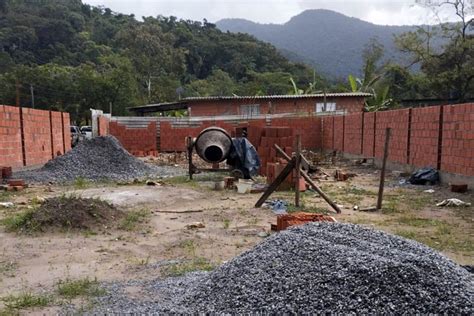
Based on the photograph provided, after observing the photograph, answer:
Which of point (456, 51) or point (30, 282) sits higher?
point (456, 51)

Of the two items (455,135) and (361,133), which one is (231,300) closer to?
(455,135)

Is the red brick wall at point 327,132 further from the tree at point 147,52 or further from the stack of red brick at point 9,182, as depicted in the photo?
the tree at point 147,52

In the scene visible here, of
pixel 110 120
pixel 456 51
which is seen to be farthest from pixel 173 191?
pixel 456 51

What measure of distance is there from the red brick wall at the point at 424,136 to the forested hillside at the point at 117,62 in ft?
83.1

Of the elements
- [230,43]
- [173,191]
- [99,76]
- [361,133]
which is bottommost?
[173,191]

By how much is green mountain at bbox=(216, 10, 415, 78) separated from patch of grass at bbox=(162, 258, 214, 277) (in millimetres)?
87208

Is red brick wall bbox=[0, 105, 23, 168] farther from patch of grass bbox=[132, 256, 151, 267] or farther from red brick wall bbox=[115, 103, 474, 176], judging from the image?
patch of grass bbox=[132, 256, 151, 267]

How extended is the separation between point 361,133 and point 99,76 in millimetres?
23321

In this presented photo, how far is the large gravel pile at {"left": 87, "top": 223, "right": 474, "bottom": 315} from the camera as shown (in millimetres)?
3096

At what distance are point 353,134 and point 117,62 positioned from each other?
26118 millimetres

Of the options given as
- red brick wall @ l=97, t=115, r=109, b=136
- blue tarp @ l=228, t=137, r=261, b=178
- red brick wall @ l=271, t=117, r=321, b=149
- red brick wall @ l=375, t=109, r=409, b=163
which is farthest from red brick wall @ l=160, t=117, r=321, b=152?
blue tarp @ l=228, t=137, r=261, b=178

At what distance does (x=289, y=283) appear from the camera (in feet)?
11.2

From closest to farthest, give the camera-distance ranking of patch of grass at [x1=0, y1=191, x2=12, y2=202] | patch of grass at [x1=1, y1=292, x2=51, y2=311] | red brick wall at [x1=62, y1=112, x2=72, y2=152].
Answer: patch of grass at [x1=1, y1=292, x2=51, y2=311] < patch of grass at [x1=0, y1=191, x2=12, y2=202] < red brick wall at [x1=62, y1=112, x2=72, y2=152]

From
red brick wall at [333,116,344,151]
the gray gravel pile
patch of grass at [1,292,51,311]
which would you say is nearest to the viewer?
patch of grass at [1,292,51,311]
